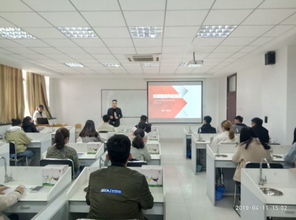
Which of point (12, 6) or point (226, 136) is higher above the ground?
point (12, 6)

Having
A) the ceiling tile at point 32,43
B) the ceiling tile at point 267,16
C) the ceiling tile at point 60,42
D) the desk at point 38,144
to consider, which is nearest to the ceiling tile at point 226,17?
the ceiling tile at point 267,16

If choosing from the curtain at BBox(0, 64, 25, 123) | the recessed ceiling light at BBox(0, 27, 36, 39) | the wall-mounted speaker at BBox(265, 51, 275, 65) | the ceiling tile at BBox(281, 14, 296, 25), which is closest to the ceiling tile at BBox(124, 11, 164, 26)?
the ceiling tile at BBox(281, 14, 296, 25)

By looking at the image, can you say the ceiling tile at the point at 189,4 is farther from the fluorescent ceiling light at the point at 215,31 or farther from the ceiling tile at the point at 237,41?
the ceiling tile at the point at 237,41

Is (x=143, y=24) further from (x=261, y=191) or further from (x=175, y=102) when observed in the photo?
(x=175, y=102)

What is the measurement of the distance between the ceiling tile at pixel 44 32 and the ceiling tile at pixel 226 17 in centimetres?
248

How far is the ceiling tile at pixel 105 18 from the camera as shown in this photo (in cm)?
314

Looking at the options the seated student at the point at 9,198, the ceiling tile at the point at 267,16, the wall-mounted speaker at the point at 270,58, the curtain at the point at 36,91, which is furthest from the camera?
the curtain at the point at 36,91

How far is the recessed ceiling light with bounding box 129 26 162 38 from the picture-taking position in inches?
149

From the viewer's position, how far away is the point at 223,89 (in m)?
9.60

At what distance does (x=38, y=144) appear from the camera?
520cm

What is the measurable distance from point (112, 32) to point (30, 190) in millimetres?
2722

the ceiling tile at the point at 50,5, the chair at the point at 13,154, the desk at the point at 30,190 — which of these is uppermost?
the ceiling tile at the point at 50,5

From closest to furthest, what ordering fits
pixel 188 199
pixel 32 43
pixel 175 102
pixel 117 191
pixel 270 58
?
pixel 117 191 < pixel 188 199 < pixel 32 43 < pixel 270 58 < pixel 175 102

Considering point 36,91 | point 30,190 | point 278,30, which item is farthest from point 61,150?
point 36,91
